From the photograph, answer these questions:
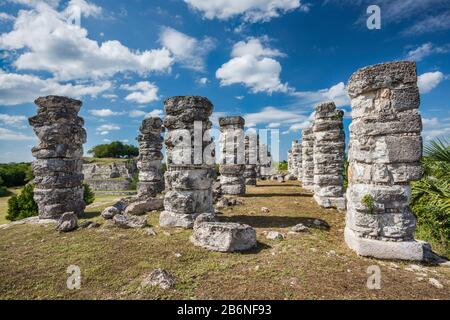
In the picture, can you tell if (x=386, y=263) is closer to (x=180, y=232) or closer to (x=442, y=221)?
(x=442, y=221)

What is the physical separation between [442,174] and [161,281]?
7767mm

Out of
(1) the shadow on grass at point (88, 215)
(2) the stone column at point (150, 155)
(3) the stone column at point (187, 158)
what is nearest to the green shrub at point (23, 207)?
(1) the shadow on grass at point (88, 215)

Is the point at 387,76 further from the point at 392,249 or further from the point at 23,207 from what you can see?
the point at 23,207

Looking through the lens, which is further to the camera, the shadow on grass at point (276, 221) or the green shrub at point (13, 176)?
the green shrub at point (13, 176)

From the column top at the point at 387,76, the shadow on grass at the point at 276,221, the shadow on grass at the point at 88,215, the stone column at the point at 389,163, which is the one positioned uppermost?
the column top at the point at 387,76

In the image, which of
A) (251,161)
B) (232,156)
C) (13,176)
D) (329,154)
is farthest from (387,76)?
(13,176)

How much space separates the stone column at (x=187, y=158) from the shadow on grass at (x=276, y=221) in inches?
44.6

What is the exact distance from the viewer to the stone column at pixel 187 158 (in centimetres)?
731

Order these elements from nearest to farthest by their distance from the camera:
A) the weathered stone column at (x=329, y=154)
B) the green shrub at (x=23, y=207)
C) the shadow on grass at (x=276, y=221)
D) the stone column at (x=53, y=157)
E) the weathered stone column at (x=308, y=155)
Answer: the shadow on grass at (x=276, y=221) → the stone column at (x=53, y=157) → the green shrub at (x=23, y=207) → the weathered stone column at (x=329, y=154) → the weathered stone column at (x=308, y=155)

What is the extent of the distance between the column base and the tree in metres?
54.8

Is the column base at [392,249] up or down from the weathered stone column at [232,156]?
down

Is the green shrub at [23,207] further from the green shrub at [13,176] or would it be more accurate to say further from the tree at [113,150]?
the tree at [113,150]

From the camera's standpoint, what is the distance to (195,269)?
4398 mm
